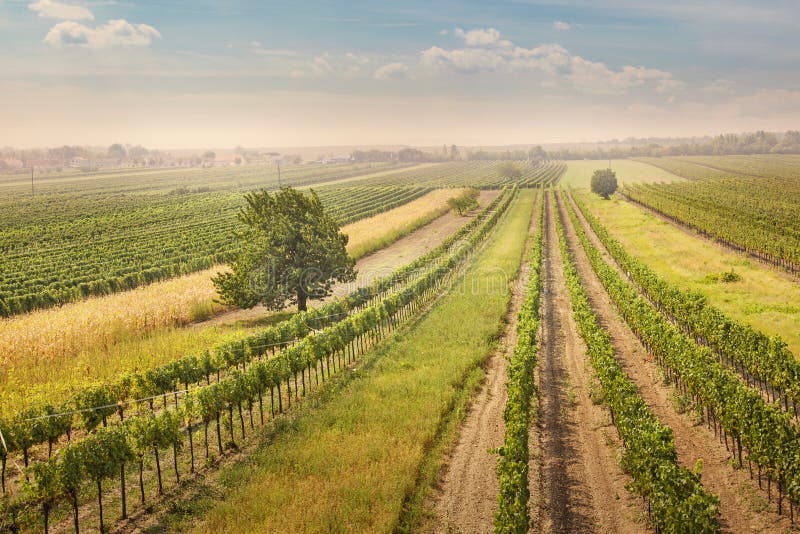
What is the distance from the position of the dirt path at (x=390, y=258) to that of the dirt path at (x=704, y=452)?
858 inches

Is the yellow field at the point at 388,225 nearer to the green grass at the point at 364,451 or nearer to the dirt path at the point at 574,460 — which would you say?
the green grass at the point at 364,451

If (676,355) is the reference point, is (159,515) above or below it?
below

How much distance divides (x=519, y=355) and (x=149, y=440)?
14.8 metres

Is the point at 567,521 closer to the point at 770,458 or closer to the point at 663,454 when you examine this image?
the point at 663,454

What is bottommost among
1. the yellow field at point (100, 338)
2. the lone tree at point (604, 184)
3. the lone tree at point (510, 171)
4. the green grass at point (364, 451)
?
the green grass at point (364, 451)

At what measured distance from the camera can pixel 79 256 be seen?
5509cm

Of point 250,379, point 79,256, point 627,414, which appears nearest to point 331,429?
point 250,379

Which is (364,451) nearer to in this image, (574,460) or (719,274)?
(574,460)

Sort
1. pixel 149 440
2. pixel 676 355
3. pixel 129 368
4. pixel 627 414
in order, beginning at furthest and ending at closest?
pixel 129 368, pixel 676 355, pixel 627 414, pixel 149 440

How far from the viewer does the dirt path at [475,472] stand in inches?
560

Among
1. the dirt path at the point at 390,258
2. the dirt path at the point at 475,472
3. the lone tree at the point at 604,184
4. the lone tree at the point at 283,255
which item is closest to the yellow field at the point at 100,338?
the dirt path at the point at 390,258

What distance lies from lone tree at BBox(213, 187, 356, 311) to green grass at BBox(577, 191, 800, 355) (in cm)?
2668

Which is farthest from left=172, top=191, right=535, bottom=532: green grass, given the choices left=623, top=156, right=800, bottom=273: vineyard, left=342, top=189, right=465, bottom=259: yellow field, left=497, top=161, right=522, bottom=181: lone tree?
left=497, top=161, right=522, bottom=181: lone tree

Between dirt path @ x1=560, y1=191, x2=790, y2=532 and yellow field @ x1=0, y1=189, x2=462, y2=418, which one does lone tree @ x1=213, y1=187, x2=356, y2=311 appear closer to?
yellow field @ x1=0, y1=189, x2=462, y2=418
